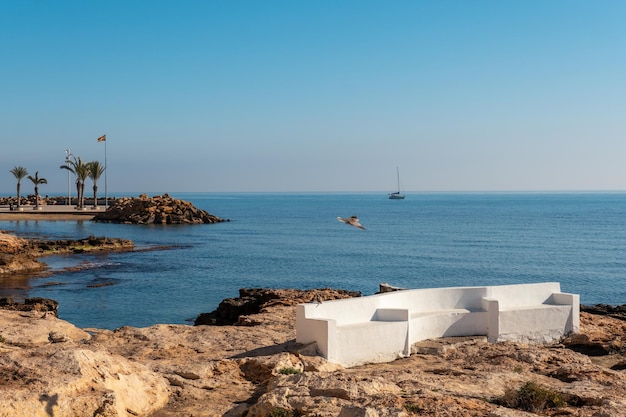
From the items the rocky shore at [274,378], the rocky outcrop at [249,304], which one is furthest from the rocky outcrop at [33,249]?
the rocky shore at [274,378]

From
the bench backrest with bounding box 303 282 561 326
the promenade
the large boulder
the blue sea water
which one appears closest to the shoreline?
the promenade

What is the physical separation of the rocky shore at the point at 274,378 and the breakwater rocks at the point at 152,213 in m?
69.2

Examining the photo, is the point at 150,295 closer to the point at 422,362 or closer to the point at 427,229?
the point at 422,362

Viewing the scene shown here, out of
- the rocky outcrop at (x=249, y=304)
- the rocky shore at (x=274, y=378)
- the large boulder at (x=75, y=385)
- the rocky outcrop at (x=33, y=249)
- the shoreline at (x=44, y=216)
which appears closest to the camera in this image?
the large boulder at (x=75, y=385)

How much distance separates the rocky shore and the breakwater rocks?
227 feet

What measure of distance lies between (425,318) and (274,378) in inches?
254

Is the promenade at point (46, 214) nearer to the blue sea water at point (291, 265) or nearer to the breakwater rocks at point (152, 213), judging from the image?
the breakwater rocks at point (152, 213)

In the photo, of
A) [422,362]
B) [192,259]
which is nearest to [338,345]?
[422,362]

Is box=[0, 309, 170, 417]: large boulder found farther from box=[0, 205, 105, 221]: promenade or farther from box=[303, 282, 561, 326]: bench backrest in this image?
box=[0, 205, 105, 221]: promenade

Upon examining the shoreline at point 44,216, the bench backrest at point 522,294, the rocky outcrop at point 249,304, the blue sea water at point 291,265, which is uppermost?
the bench backrest at point 522,294

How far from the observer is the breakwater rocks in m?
85.9

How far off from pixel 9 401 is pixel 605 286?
36931 mm

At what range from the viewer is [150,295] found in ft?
109

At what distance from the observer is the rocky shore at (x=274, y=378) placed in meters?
Result: 9.09
